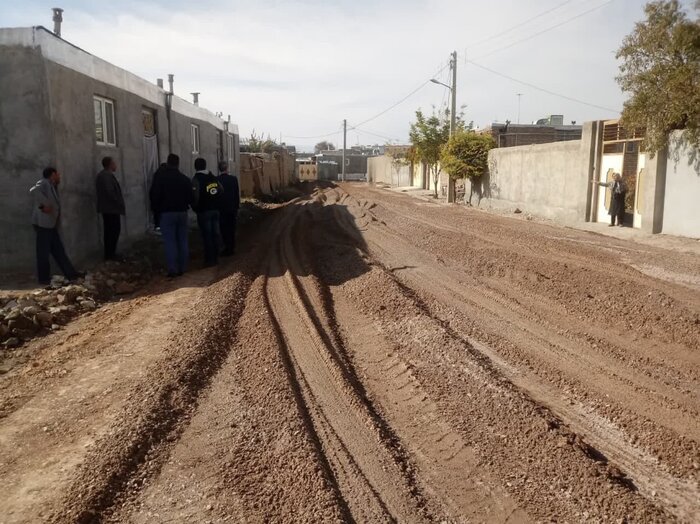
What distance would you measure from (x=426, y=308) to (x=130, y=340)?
11.0 ft

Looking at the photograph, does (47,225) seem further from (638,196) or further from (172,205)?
(638,196)

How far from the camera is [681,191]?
1336 centimetres

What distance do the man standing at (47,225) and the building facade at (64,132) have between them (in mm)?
426

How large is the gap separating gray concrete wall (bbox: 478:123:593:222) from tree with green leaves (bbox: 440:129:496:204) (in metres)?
0.62

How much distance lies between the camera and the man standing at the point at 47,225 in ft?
24.6

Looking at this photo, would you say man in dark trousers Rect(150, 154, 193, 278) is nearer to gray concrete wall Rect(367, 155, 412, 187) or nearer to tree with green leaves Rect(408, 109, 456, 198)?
tree with green leaves Rect(408, 109, 456, 198)

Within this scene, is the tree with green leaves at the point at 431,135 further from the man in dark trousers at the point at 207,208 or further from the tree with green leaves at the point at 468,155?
the man in dark trousers at the point at 207,208

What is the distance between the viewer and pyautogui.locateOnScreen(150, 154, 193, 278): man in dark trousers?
8.75 meters

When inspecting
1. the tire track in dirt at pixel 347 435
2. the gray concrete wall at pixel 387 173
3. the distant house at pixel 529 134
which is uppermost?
the distant house at pixel 529 134

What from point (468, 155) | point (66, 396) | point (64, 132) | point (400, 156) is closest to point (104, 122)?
point (64, 132)

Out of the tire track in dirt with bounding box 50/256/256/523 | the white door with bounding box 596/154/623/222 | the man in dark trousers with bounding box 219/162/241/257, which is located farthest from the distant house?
the tire track in dirt with bounding box 50/256/256/523

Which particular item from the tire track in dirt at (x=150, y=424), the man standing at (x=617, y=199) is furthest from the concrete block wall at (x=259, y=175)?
the tire track in dirt at (x=150, y=424)

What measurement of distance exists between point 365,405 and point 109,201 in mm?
6268

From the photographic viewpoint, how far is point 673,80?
41.0ft
